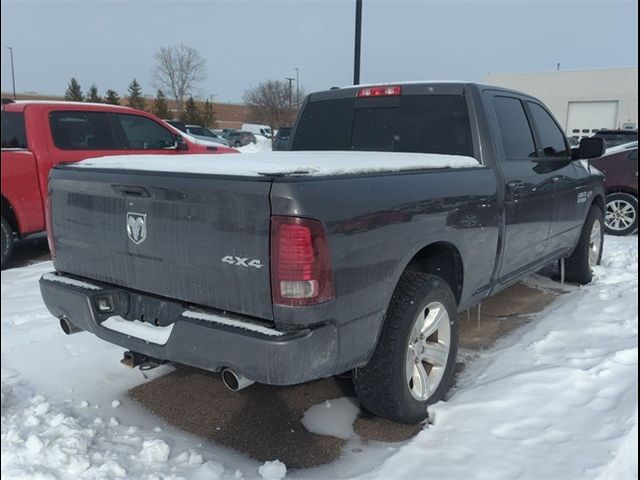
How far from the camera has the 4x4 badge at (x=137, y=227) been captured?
8.89 feet

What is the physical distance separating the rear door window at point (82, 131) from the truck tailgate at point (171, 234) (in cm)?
395

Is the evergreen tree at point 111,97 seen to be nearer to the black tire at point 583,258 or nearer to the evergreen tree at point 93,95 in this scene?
the evergreen tree at point 93,95

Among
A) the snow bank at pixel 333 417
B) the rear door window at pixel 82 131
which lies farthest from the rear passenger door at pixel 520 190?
the rear door window at pixel 82 131

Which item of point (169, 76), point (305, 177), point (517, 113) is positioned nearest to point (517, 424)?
point (305, 177)

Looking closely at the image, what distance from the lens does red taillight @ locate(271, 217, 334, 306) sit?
2.27 m

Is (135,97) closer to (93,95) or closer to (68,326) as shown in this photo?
(93,95)

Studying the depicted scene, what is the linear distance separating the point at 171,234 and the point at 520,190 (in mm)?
2522

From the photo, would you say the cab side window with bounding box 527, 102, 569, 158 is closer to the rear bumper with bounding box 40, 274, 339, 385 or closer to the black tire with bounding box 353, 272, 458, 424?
the black tire with bounding box 353, 272, 458, 424

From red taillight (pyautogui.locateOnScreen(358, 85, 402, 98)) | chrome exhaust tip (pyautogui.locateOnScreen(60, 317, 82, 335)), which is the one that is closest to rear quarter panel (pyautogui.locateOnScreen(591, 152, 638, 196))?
red taillight (pyautogui.locateOnScreen(358, 85, 402, 98))

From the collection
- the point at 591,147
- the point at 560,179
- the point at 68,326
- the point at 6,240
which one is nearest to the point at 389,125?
the point at 560,179

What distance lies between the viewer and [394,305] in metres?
2.88

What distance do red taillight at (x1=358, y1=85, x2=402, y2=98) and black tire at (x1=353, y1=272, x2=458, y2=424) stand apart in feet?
6.04

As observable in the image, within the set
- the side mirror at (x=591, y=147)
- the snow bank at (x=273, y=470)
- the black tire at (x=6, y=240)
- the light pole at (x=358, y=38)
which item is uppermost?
the light pole at (x=358, y=38)

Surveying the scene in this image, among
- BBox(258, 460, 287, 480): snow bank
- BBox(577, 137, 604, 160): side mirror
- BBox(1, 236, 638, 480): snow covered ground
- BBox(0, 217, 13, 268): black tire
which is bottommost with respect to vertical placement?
BBox(258, 460, 287, 480): snow bank
